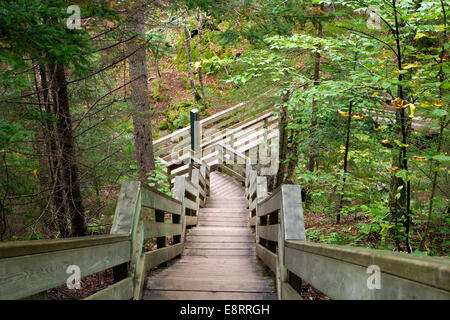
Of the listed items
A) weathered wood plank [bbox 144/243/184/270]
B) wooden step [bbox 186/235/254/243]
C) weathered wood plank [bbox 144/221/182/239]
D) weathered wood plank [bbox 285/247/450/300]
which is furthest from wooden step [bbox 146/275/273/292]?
wooden step [bbox 186/235/254/243]

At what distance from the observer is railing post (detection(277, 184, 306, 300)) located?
2.62 meters

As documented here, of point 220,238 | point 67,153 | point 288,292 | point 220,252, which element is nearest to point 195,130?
point 220,238

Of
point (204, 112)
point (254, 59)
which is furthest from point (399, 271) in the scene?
point (204, 112)

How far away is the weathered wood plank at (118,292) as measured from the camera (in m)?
1.91

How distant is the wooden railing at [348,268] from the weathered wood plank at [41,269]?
4.19 ft

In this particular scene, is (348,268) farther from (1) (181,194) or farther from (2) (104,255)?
(1) (181,194)

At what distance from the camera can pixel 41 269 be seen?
137 cm

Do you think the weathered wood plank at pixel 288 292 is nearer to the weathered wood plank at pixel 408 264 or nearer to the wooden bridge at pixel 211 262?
the wooden bridge at pixel 211 262

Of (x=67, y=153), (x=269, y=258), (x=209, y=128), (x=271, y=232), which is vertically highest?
(x=209, y=128)

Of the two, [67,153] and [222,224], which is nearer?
[67,153]

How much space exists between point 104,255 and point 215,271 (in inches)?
81.0

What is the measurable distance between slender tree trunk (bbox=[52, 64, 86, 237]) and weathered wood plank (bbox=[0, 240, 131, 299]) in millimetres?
2188

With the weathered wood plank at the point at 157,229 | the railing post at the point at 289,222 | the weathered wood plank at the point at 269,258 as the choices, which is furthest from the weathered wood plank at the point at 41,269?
the weathered wood plank at the point at 269,258

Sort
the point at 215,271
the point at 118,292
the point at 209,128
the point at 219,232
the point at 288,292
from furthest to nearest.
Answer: the point at 209,128
the point at 219,232
the point at 215,271
the point at 288,292
the point at 118,292
